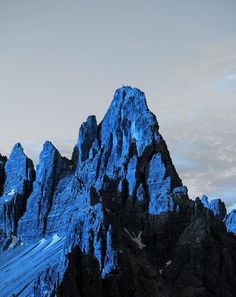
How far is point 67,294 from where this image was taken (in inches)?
7761

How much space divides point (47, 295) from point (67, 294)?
4445 millimetres

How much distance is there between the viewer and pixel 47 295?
200 metres
